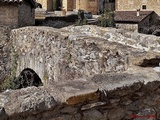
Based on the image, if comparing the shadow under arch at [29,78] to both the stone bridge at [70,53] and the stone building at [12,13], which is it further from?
the stone building at [12,13]

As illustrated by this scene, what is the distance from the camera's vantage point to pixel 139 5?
42.3m

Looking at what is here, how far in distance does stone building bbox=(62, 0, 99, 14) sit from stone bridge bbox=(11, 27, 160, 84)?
33097 mm

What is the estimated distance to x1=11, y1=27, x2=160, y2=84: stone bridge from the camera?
4266mm

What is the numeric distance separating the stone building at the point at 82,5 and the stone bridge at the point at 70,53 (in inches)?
1303

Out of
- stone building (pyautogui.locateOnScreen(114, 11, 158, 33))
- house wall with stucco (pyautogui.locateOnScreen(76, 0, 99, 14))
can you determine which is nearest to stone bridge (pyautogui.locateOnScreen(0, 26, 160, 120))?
stone building (pyautogui.locateOnScreen(114, 11, 158, 33))

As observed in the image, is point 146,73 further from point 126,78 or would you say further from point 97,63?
point 97,63

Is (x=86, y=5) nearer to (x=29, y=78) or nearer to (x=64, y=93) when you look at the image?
(x=29, y=78)

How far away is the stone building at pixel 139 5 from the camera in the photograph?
40.7 meters

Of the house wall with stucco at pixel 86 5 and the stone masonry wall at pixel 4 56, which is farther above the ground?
the house wall with stucco at pixel 86 5

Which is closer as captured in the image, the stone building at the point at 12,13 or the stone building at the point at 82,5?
the stone building at the point at 12,13

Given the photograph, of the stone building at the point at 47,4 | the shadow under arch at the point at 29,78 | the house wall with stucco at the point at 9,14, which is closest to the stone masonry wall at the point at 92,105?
the shadow under arch at the point at 29,78

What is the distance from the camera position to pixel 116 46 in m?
4.40

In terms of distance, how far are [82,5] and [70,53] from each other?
36.7m

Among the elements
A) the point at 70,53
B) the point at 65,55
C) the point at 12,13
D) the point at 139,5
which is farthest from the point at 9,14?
the point at 139,5
